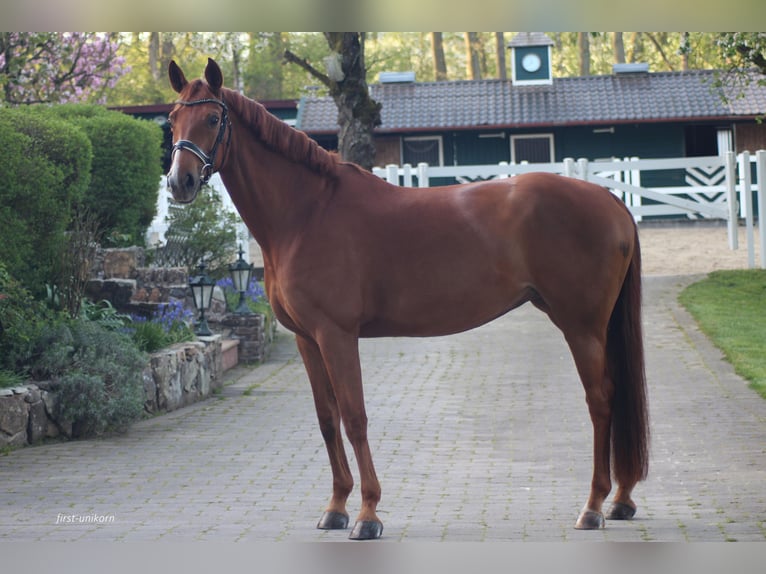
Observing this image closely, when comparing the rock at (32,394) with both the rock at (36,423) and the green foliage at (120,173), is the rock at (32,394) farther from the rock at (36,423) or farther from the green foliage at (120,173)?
the green foliage at (120,173)

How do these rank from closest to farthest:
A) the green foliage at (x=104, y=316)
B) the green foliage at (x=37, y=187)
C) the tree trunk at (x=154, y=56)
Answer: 1. the green foliage at (x=37, y=187)
2. the green foliage at (x=104, y=316)
3. the tree trunk at (x=154, y=56)

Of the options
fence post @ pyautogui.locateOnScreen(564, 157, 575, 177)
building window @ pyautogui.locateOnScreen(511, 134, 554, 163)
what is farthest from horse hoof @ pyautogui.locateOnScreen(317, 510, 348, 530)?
building window @ pyautogui.locateOnScreen(511, 134, 554, 163)

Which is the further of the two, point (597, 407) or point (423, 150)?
point (423, 150)

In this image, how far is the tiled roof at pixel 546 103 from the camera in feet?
95.9

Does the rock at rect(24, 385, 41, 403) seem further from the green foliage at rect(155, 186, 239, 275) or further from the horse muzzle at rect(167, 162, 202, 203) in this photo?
the green foliage at rect(155, 186, 239, 275)

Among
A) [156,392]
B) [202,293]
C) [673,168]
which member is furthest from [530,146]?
[156,392]

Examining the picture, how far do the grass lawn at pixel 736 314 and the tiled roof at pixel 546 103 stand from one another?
1361 cm

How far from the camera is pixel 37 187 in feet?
29.7

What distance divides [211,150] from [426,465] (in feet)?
9.21

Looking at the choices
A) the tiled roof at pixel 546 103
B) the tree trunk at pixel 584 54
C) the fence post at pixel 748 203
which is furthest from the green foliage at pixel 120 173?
the tree trunk at pixel 584 54

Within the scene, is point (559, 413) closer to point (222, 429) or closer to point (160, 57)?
point (222, 429)

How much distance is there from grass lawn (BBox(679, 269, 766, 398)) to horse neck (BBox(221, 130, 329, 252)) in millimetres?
5179

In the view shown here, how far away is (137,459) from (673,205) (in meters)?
12.1

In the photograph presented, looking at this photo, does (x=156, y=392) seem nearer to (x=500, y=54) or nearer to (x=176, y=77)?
(x=176, y=77)
